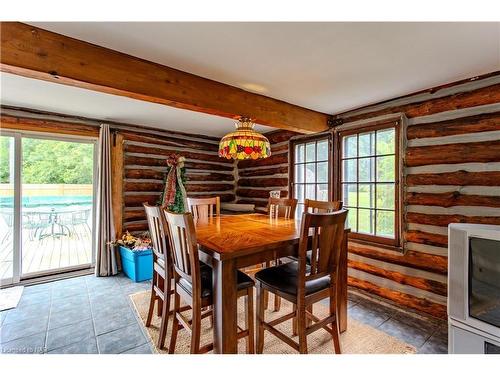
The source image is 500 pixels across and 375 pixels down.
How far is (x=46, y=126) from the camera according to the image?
11.2ft

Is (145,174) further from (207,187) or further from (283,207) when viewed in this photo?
(283,207)

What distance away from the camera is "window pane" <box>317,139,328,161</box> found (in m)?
3.66

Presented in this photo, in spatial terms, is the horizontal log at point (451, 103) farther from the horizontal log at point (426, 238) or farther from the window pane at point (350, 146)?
the horizontal log at point (426, 238)

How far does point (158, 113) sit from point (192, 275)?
8.53ft

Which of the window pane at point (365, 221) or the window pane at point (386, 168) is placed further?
the window pane at point (365, 221)

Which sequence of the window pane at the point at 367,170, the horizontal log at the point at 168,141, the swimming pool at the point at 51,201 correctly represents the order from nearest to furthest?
the window pane at the point at 367,170 → the swimming pool at the point at 51,201 → the horizontal log at the point at 168,141

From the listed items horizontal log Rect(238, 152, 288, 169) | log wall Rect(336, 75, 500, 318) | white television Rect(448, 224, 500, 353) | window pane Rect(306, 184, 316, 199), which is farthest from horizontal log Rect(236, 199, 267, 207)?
white television Rect(448, 224, 500, 353)

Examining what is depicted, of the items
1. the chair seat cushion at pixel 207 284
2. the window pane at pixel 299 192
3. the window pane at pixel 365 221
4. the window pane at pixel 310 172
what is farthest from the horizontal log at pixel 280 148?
the chair seat cushion at pixel 207 284

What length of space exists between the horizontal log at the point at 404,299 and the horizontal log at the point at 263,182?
1803 millimetres

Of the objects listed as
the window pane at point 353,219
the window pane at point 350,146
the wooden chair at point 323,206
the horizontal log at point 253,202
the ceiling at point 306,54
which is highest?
the ceiling at point 306,54

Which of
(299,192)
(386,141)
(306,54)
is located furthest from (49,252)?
(386,141)

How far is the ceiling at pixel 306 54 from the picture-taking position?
1574 mm
